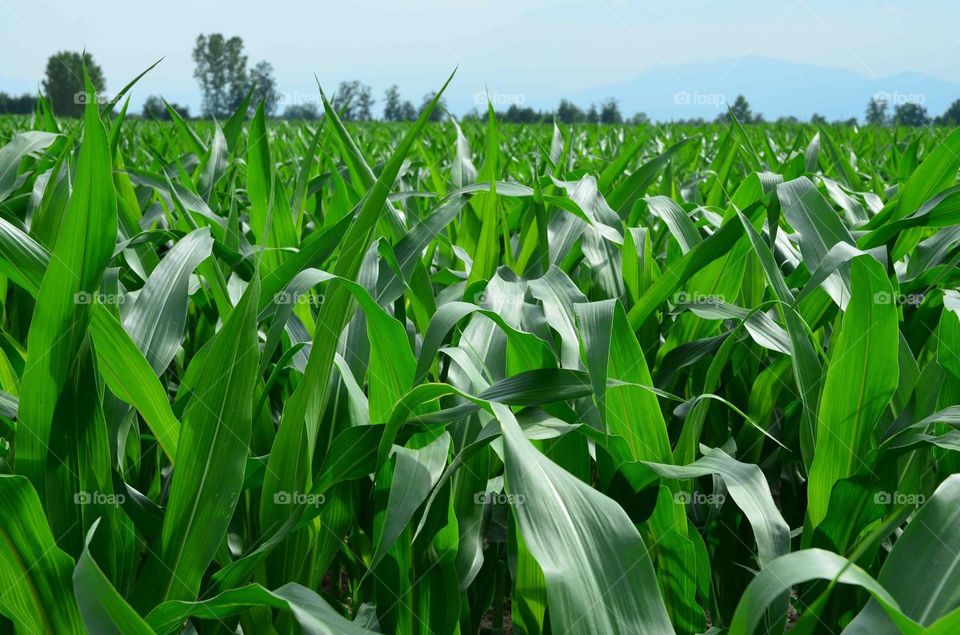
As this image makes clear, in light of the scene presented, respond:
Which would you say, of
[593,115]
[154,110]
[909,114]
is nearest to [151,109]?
[154,110]

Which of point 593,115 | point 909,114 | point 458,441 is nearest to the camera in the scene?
point 458,441

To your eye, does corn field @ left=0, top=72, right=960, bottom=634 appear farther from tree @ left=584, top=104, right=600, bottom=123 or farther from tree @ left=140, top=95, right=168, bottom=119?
tree @ left=584, top=104, right=600, bottom=123

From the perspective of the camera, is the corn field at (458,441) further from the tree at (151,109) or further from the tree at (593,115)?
the tree at (593,115)

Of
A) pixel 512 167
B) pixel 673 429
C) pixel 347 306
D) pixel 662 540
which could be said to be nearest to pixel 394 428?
pixel 347 306

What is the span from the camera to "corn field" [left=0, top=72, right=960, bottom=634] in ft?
1.45

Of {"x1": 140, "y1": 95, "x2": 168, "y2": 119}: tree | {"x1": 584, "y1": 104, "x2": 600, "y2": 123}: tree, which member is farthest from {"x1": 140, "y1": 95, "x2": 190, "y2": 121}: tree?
{"x1": 584, "y1": 104, "x2": 600, "y2": 123}: tree

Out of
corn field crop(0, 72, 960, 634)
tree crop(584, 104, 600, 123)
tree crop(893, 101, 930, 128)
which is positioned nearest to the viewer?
corn field crop(0, 72, 960, 634)

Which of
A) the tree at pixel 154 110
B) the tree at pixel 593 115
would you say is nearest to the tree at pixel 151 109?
the tree at pixel 154 110

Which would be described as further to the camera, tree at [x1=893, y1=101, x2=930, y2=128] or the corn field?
tree at [x1=893, y1=101, x2=930, y2=128]

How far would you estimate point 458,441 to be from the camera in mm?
667

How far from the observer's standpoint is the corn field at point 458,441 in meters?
0.44

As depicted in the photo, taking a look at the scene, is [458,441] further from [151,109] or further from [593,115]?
[593,115]

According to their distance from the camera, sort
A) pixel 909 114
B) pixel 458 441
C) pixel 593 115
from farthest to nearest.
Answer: pixel 593 115 < pixel 909 114 < pixel 458 441

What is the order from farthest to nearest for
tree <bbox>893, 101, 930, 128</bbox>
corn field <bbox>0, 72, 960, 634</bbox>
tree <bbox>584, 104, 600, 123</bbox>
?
tree <bbox>584, 104, 600, 123</bbox>
tree <bbox>893, 101, 930, 128</bbox>
corn field <bbox>0, 72, 960, 634</bbox>
